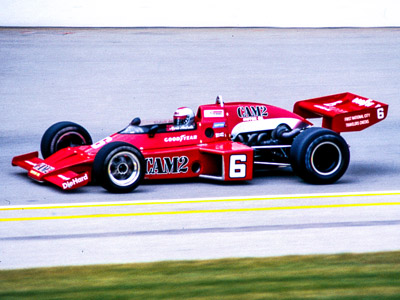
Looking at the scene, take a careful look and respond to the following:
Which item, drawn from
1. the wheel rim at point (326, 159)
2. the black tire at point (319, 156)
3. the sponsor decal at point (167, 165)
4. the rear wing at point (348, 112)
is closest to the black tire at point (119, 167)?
the sponsor decal at point (167, 165)

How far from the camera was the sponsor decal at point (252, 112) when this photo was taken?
426 inches

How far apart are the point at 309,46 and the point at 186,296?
1706 cm

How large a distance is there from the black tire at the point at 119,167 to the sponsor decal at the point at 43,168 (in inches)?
29.2

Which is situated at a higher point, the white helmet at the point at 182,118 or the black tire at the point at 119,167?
the white helmet at the point at 182,118

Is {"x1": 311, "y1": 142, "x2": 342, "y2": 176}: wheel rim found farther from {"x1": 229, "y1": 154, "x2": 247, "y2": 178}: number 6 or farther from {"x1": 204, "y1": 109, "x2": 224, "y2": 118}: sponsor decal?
{"x1": 204, "y1": 109, "x2": 224, "y2": 118}: sponsor decal

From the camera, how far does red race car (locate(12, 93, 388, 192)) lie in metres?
9.68

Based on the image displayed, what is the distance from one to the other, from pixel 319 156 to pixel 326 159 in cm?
13

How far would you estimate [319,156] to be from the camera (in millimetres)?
10297

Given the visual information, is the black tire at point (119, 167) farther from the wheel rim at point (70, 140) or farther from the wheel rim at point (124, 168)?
the wheel rim at point (70, 140)

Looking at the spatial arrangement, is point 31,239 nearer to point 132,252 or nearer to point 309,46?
point 132,252

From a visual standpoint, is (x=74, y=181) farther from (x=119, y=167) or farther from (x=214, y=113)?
(x=214, y=113)

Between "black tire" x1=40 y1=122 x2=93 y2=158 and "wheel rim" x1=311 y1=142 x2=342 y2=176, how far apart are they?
11.3 ft

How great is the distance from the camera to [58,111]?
16.2 meters

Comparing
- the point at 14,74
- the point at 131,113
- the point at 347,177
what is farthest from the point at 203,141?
the point at 14,74
